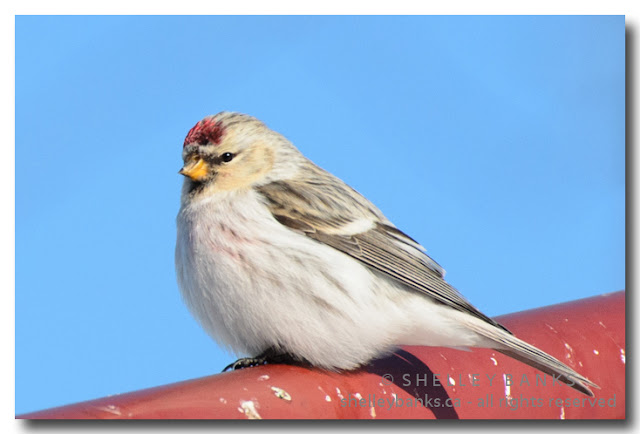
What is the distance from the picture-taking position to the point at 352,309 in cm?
194

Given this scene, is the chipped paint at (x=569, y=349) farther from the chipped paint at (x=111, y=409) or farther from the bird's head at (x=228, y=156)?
the chipped paint at (x=111, y=409)

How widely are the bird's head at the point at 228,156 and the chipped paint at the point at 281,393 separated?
2.03ft

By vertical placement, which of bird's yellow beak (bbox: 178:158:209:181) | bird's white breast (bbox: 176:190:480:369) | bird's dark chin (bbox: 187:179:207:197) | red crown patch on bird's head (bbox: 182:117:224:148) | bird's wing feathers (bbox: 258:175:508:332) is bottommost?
bird's white breast (bbox: 176:190:480:369)

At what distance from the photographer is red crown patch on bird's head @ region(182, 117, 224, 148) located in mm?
2074

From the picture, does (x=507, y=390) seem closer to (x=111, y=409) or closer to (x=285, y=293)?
(x=285, y=293)

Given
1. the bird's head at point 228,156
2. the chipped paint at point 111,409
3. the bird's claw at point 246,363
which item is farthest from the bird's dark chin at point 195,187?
the chipped paint at point 111,409

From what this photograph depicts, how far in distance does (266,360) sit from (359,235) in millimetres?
372

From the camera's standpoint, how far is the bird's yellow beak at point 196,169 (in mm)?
2072

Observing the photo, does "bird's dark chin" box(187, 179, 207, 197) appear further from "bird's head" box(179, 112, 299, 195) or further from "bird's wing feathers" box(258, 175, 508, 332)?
"bird's wing feathers" box(258, 175, 508, 332)

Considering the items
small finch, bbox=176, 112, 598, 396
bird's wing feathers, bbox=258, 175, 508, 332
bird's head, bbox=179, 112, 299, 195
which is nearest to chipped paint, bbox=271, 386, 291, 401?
small finch, bbox=176, 112, 598, 396

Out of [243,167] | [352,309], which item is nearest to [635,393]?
[352,309]

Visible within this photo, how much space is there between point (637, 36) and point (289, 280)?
1242 mm

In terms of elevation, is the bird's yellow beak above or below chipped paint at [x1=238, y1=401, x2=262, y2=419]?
above

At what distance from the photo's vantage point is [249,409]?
158 centimetres
